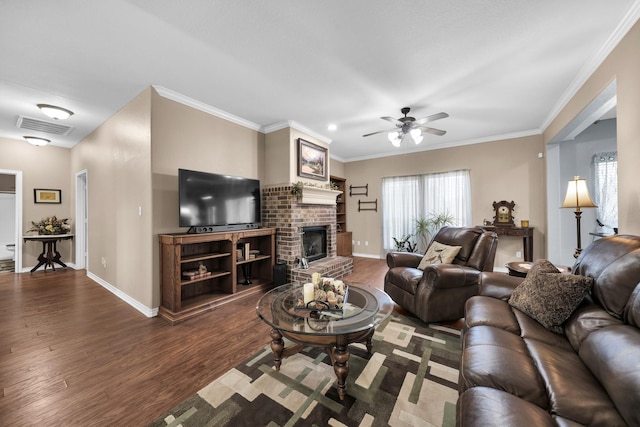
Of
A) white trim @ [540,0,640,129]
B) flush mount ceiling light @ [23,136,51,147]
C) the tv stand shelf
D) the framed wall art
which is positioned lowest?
the tv stand shelf

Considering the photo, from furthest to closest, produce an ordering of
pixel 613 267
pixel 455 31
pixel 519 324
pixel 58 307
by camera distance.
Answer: pixel 58 307
pixel 455 31
pixel 519 324
pixel 613 267

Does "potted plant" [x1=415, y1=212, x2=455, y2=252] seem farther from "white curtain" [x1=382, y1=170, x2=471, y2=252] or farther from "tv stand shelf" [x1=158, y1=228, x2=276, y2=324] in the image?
"tv stand shelf" [x1=158, y1=228, x2=276, y2=324]

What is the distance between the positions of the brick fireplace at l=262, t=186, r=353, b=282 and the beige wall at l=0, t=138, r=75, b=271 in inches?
172

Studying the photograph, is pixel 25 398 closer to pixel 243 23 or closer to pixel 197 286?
pixel 197 286

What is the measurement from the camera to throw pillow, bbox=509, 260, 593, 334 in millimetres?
1424

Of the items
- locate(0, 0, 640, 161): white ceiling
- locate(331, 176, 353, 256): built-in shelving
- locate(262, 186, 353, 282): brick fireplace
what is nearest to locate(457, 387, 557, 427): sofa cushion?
locate(0, 0, 640, 161): white ceiling

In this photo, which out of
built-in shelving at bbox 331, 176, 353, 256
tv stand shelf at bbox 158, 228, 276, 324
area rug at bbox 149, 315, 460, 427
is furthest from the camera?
built-in shelving at bbox 331, 176, 353, 256

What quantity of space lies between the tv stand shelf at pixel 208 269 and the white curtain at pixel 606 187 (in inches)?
215

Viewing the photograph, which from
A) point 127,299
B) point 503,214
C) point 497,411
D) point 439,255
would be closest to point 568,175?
point 503,214

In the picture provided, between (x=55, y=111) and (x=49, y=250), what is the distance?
305 centimetres

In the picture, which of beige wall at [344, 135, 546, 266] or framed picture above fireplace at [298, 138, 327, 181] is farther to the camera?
beige wall at [344, 135, 546, 266]

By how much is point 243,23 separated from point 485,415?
104 inches

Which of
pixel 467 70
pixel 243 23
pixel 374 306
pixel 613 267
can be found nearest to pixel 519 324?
pixel 613 267

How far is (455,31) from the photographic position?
6.41 ft
